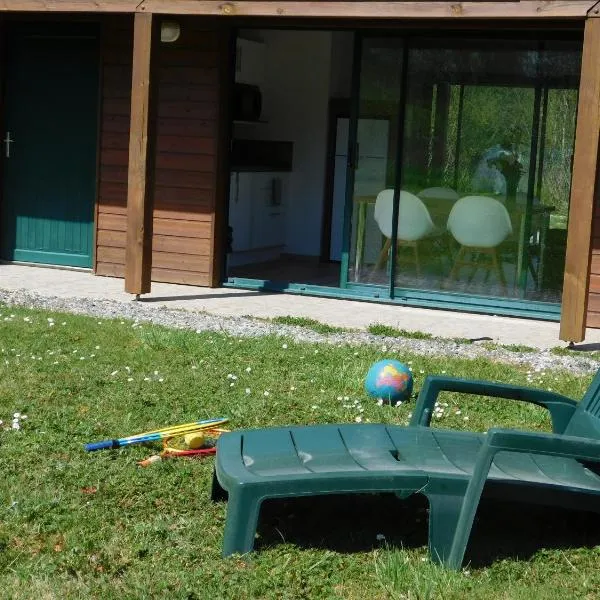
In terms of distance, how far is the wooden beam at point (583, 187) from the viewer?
28.6ft

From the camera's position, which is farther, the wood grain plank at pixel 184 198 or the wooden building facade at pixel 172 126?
the wood grain plank at pixel 184 198

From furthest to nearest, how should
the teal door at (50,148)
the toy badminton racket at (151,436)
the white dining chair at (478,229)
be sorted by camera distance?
the teal door at (50,148) < the white dining chair at (478,229) < the toy badminton racket at (151,436)

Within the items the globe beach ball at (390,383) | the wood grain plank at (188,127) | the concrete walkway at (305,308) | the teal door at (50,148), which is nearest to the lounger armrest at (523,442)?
the globe beach ball at (390,383)

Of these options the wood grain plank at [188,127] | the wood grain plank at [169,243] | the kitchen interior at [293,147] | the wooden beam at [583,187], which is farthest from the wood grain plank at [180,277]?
the wooden beam at [583,187]

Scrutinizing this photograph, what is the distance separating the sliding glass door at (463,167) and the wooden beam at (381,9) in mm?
1296

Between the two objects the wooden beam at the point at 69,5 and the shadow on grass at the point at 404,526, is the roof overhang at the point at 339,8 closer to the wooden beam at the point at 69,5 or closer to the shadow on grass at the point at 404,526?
the wooden beam at the point at 69,5

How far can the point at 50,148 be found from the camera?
41.7ft

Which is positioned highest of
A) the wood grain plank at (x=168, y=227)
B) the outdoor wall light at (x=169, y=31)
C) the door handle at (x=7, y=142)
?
the outdoor wall light at (x=169, y=31)

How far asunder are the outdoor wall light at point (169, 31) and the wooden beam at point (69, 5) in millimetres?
654

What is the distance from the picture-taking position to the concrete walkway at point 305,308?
9.68 metres

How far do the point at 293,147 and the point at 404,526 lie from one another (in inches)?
409

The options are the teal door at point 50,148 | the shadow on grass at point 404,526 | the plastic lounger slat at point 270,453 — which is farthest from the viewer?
the teal door at point 50,148

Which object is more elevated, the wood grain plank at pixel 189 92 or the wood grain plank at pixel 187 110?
the wood grain plank at pixel 189 92

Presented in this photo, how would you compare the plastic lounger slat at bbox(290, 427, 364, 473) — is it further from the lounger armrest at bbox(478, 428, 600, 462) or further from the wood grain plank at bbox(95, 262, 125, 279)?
the wood grain plank at bbox(95, 262, 125, 279)
